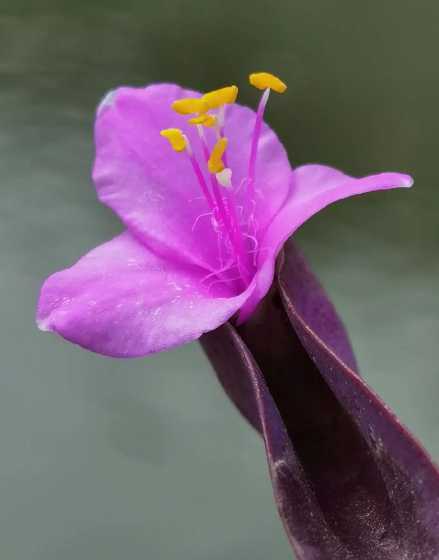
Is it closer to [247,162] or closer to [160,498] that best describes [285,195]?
[247,162]

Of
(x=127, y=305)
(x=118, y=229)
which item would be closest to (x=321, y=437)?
(x=127, y=305)

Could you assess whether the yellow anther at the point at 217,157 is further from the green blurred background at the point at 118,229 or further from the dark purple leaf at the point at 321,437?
the green blurred background at the point at 118,229

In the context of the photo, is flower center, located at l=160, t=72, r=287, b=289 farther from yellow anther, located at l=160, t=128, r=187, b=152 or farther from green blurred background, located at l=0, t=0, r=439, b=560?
green blurred background, located at l=0, t=0, r=439, b=560

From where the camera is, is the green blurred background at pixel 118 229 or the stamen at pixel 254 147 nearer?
the stamen at pixel 254 147

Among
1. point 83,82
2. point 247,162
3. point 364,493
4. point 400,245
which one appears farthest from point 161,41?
point 364,493

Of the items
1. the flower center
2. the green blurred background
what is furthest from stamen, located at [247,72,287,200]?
the green blurred background

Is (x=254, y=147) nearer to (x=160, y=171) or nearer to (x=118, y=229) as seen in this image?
(x=160, y=171)

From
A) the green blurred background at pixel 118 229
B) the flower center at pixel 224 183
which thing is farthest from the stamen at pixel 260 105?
the green blurred background at pixel 118 229
